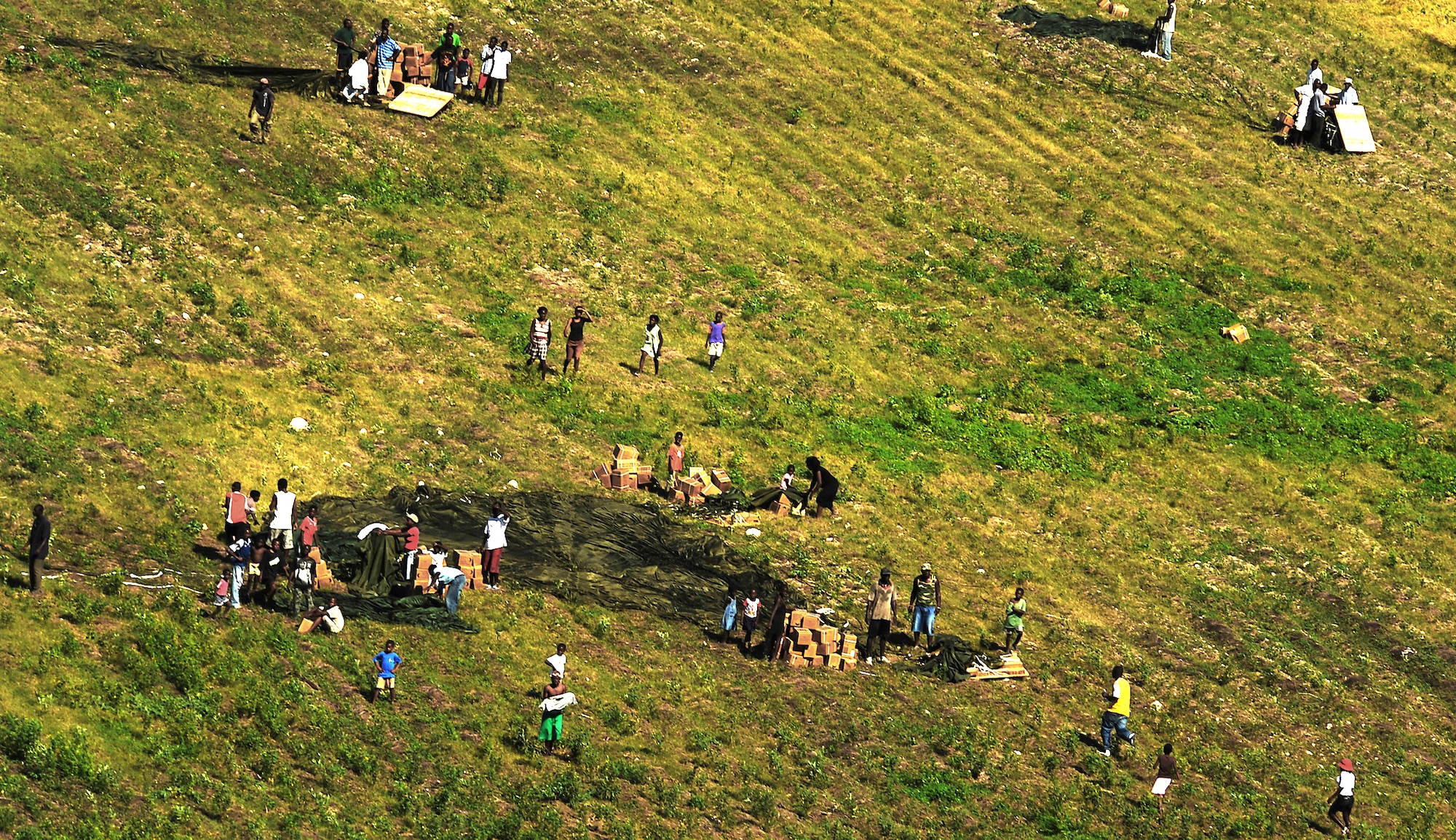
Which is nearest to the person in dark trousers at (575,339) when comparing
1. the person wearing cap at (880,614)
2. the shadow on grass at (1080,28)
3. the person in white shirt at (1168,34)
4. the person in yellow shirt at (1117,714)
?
the person wearing cap at (880,614)

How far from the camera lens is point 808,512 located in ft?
111

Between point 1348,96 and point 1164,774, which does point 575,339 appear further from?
point 1348,96

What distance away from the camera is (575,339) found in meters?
35.9

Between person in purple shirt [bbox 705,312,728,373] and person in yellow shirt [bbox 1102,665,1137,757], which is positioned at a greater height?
person in purple shirt [bbox 705,312,728,373]

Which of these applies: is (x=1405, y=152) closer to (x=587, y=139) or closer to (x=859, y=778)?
(x=587, y=139)

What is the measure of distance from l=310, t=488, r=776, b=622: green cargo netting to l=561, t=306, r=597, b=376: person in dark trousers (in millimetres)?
5272

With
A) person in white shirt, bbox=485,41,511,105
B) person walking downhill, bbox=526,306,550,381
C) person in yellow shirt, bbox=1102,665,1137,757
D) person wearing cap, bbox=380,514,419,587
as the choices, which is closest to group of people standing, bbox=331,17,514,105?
person in white shirt, bbox=485,41,511,105

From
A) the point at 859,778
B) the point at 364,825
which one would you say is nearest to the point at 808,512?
the point at 859,778

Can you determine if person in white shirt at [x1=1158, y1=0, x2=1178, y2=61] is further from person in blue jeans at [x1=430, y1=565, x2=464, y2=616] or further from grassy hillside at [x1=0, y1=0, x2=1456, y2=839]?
person in blue jeans at [x1=430, y1=565, x2=464, y2=616]

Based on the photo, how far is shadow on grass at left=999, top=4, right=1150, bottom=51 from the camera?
56.0 metres

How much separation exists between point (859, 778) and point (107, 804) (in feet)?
39.3

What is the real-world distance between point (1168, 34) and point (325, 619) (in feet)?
134

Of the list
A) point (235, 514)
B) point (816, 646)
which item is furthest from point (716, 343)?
point (235, 514)

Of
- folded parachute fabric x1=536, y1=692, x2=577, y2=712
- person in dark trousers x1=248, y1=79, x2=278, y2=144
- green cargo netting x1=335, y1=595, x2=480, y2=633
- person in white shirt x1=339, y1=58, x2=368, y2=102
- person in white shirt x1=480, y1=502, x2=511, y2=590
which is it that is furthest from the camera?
person in white shirt x1=339, y1=58, x2=368, y2=102
